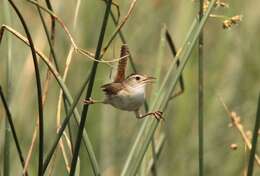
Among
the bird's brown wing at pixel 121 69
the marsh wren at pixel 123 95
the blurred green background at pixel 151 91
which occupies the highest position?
the bird's brown wing at pixel 121 69

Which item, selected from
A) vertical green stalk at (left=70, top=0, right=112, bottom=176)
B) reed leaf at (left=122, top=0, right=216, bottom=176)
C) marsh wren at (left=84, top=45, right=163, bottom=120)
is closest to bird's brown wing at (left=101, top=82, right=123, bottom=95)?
marsh wren at (left=84, top=45, right=163, bottom=120)

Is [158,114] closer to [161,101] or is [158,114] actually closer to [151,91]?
[161,101]

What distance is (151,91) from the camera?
3439mm

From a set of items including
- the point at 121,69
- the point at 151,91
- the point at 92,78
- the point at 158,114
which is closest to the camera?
the point at 92,78

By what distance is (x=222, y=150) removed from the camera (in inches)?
144

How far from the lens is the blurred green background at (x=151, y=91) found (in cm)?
332

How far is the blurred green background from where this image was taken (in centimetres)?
332

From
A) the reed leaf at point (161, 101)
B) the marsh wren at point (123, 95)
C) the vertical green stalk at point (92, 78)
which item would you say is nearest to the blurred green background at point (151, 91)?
the marsh wren at point (123, 95)

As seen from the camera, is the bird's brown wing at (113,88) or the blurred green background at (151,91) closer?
the bird's brown wing at (113,88)

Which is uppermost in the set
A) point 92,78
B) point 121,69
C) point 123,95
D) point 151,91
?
point 92,78

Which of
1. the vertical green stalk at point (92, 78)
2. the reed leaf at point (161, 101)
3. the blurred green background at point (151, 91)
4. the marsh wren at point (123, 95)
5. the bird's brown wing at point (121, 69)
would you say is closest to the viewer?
the vertical green stalk at point (92, 78)

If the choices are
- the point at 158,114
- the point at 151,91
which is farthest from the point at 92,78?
the point at 151,91

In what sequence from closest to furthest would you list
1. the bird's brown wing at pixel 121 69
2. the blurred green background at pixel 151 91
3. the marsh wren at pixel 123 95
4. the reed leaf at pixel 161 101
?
the reed leaf at pixel 161 101 < the bird's brown wing at pixel 121 69 < the marsh wren at pixel 123 95 < the blurred green background at pixel 151 91

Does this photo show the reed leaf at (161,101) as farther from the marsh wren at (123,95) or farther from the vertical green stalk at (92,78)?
the vertical green stalk at (92,78)
